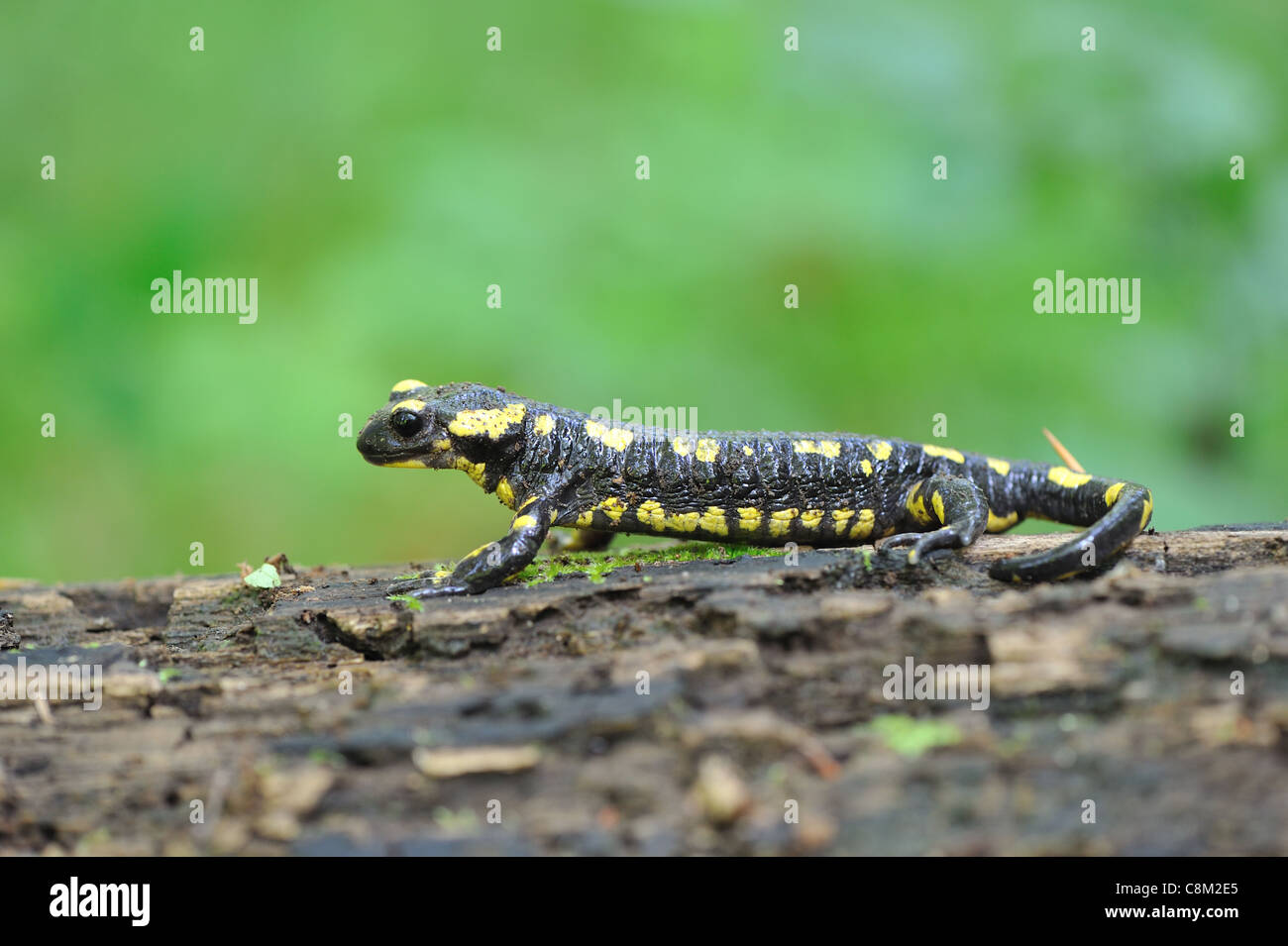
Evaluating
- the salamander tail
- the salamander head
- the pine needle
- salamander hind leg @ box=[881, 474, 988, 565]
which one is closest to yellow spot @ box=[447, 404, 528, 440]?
the salamander head

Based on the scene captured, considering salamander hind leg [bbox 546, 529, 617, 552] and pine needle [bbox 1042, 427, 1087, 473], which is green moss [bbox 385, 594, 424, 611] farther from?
pine needle [bbox 1042, 427, 1087, 473]

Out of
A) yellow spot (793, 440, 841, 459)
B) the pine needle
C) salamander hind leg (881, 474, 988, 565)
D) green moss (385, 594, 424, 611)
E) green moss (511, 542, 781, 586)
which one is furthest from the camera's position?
the pine needle

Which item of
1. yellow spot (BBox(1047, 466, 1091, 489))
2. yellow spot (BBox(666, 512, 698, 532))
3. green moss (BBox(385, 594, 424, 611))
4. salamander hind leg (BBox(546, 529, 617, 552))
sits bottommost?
green moss (BBox(385, 594, 424, 611))

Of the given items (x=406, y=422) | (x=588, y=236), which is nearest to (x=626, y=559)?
(x=406, y=422)

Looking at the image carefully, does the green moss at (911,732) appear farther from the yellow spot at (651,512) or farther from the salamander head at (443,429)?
the salamander head at (443,429)

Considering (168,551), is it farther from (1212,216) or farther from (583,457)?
(1212,216)

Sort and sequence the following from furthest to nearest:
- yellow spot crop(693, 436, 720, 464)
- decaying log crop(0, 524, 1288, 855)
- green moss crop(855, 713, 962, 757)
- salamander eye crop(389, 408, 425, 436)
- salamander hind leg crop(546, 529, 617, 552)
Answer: salamander hind leg crop(546, 529, 617, 552) → yellow spot crop(693, 436, 720, 464) → salamander eye crop(389, 408, 425, 436) → green moss crop(855, 713, 962, 757) → decaying log crop(0, 524, 1288, 855)

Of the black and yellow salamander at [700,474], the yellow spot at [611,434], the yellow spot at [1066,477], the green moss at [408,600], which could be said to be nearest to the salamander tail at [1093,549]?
the yellow spot at [1066,477]
